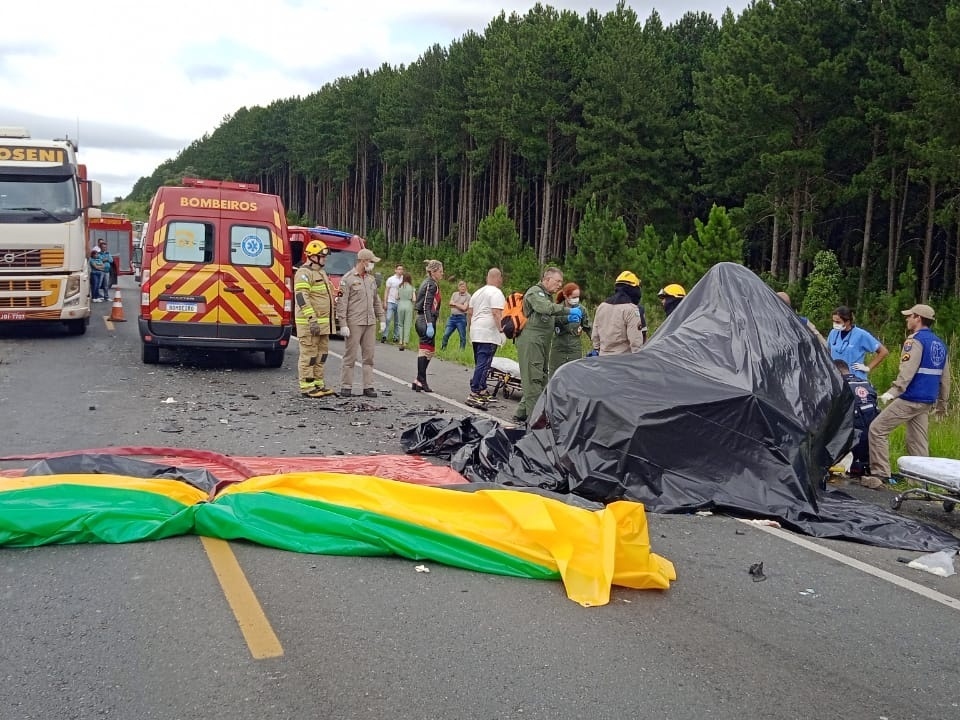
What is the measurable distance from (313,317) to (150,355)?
12.8ft

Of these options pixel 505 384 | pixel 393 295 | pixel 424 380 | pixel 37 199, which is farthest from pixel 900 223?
pixel 37 199

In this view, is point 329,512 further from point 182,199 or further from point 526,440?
point 182,199

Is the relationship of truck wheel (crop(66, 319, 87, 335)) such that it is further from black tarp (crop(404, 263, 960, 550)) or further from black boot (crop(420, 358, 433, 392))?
black tarp (crop(404, 263, 960, 550))

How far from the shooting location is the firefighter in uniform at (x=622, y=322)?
32.1 feet

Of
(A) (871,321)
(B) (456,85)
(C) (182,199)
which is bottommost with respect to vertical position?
(A) (871,321)

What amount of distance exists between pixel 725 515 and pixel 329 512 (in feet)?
9.61

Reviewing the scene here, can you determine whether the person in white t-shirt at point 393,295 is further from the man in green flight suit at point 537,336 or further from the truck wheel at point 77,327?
the man in green flight suit at point 537,336

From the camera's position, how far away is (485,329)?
11.8m

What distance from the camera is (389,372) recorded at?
15.0 m

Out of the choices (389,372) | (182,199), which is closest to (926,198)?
(389,372)

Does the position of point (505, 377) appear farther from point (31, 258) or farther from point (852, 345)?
point (31, 258)

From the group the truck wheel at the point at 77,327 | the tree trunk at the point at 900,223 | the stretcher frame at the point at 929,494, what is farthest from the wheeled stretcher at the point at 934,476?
the tree trunk at the point at 900,223

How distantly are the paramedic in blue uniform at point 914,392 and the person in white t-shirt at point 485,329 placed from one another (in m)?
4.78

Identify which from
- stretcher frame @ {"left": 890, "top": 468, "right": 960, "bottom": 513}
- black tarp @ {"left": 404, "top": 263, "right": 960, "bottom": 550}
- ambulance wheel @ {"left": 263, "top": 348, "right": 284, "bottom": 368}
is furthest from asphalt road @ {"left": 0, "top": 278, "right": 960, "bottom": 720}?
ambulance wheel @ {"left": 263, "top": 348, "right": 284, "bottom": 368}
